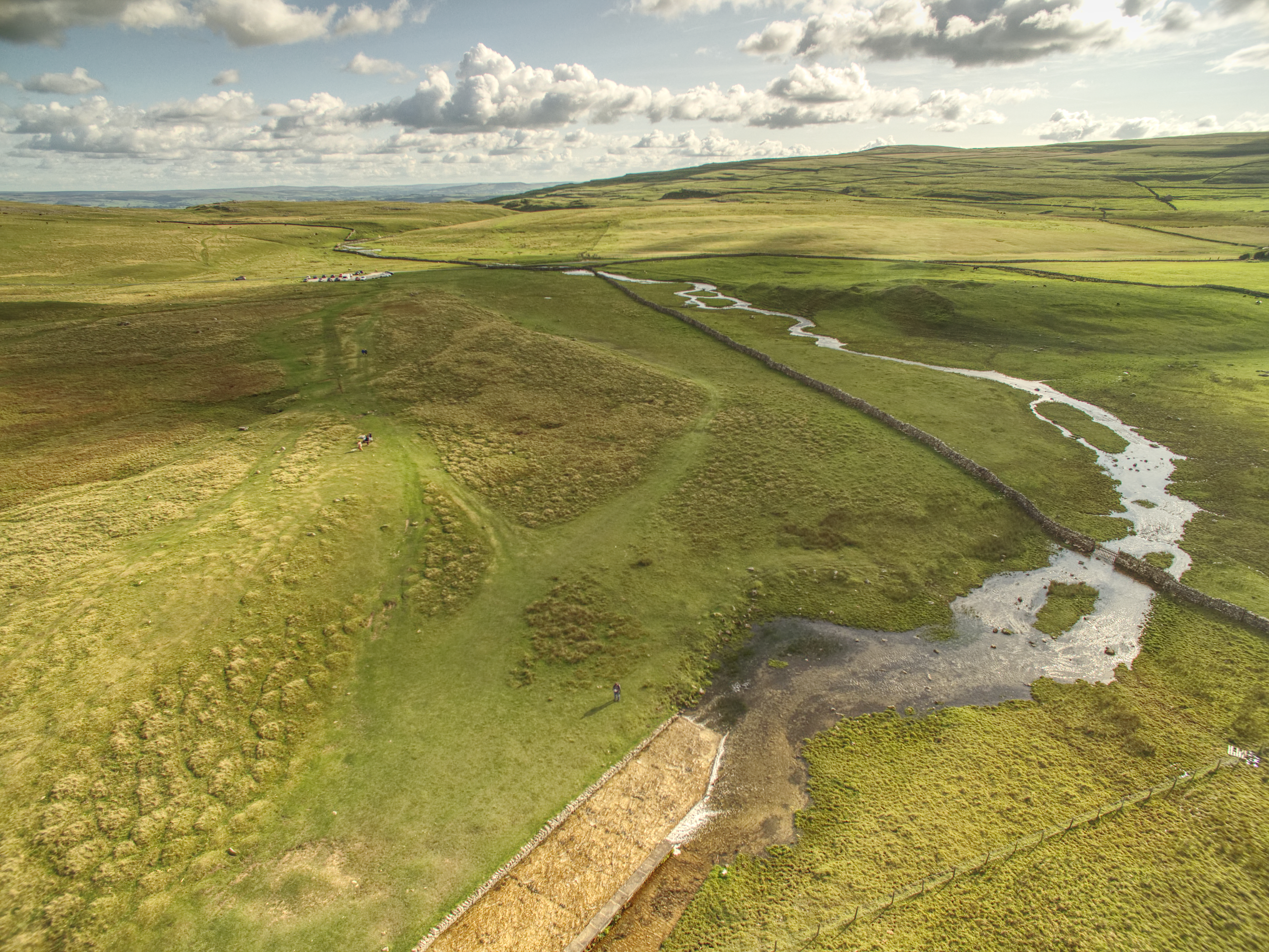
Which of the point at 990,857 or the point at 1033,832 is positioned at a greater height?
the point at 990,857

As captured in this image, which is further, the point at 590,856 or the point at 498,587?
the point at 498,587

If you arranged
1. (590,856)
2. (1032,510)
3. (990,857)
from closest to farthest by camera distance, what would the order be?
(990,857), (590,856), (1032,510)

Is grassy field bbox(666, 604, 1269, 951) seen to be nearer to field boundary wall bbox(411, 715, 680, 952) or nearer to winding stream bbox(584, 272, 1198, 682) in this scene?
winding stream bbox(584, 272, 1198, 682)

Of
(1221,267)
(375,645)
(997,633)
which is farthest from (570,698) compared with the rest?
(1221,267)

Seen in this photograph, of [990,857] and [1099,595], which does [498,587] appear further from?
[1099,595]

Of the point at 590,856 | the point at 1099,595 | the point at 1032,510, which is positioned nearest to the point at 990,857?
the point at 590,856

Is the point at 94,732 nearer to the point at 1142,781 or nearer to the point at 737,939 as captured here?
the point at 737,939

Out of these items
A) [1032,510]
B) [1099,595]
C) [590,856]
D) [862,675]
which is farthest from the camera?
[1032,510]
